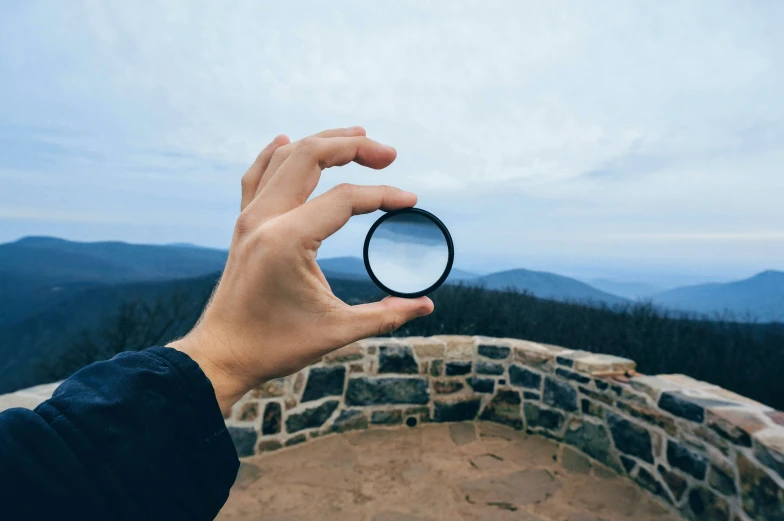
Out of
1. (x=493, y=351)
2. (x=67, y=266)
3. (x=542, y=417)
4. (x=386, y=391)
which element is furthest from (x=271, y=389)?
(x=67, y=266)

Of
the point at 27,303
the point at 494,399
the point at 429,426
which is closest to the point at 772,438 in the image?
the point at 494,399

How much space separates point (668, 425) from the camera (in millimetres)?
3674

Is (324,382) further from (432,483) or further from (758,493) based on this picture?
(758,493)

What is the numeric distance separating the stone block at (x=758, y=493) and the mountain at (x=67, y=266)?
21246mm

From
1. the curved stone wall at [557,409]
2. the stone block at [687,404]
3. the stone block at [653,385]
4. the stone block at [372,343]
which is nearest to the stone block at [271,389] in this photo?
the curved stone wall at [557,409]

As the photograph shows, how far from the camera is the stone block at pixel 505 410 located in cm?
507

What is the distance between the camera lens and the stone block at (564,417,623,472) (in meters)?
4.27

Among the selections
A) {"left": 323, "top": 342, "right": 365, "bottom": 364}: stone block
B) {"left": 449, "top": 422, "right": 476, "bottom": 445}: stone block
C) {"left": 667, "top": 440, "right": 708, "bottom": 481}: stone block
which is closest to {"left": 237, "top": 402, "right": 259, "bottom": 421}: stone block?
{"left": 323, "top": 342, "right": 365, "bottom": 364}: stone block

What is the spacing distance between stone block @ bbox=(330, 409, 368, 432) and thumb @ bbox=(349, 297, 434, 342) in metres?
3.47

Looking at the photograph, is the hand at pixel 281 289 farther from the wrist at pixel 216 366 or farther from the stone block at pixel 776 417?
the stone block at pixel 776 417

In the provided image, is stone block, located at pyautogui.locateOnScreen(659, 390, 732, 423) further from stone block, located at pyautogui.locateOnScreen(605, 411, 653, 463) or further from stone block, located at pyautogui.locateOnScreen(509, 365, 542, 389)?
stone block, located at pyautogui.locateOnScreen(509, 365, 542, 389)

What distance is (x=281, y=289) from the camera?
4.22 ft

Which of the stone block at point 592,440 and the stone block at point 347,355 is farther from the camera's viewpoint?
the stone block at point 347,355

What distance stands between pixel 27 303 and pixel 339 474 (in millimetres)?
23187
